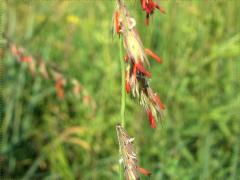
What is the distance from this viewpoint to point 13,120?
3.22 meters


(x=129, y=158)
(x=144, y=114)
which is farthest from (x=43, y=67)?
(x=129, y=158)

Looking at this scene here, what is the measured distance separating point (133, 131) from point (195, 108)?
0.46 m

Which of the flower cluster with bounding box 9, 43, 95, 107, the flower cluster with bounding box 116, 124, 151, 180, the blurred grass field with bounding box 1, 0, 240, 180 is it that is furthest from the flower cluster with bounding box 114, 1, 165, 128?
the blurred grass field with bounding box 1, 0, 240, 180

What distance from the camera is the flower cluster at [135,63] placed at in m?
0.98

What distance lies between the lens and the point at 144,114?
2.77 m

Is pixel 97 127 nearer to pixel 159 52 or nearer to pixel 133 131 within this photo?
pixel 133 131

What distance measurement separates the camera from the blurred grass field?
2859 millimetres

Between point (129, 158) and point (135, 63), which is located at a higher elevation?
point (135, 63)

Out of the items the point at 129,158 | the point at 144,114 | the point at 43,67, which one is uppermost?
the point at 129,158

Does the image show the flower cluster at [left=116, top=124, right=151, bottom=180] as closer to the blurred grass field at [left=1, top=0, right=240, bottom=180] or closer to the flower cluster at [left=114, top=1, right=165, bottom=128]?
the flower cluster at [left=114, top=1, right=165, bottom=128]

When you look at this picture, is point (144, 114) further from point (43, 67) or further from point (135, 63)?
point (135, 63)

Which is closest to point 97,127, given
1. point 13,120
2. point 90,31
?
point 13,120

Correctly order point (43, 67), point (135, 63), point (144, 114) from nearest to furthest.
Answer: point (135, 63), point (43, 67), point (144, 114)

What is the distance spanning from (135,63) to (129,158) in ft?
0.68
